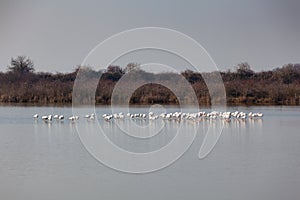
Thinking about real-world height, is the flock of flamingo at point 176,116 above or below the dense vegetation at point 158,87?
below

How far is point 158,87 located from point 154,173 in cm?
1821

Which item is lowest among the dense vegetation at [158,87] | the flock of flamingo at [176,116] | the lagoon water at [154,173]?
the lagoon water at [154,173]

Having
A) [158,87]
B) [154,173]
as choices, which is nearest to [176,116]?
[158,87]

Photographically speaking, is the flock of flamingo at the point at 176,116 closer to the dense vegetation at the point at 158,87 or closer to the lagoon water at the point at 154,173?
the lagoon water at the point at 154,173

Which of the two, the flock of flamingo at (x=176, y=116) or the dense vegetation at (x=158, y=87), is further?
the dense vegetation at (x=158, y=87)

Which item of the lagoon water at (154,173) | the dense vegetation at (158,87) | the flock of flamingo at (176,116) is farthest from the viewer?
the dense vegetation at (158,87)

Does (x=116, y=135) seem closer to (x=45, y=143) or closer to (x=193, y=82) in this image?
(x=45, y=143)

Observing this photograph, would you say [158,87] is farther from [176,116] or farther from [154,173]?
[154,173]

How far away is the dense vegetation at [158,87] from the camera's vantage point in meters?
27.9

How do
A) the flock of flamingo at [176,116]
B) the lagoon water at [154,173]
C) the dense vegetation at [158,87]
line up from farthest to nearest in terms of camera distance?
1. the dense vegetation at [158,87]
2. the flock of flamingo at [176,116]
3. the lagoon water at [154,173]

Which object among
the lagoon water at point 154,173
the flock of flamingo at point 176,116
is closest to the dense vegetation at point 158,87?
the flock of flamingo at point 176,116

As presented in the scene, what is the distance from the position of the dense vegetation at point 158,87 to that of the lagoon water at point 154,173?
12.7 m

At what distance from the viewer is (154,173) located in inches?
402

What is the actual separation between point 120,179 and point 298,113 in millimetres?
13317
